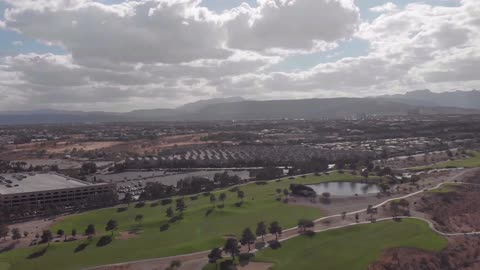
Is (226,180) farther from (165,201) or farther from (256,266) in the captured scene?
(256,266)

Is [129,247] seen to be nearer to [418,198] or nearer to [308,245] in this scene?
[308,245]

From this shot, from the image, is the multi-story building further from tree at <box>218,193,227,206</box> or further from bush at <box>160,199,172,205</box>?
tree at <box>218,193,227,206</box>

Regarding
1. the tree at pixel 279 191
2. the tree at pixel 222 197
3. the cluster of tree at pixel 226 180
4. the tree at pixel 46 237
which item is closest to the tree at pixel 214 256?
the tree at pixel 46 237

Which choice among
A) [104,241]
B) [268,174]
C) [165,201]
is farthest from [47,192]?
[268,174]

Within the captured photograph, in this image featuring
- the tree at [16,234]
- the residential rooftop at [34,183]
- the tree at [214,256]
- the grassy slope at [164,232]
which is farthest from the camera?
the residential rooftop at [34,183]

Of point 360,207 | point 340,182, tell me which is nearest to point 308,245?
point 360,207

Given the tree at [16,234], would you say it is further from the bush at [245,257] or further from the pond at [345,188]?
the pond at [345,188]
